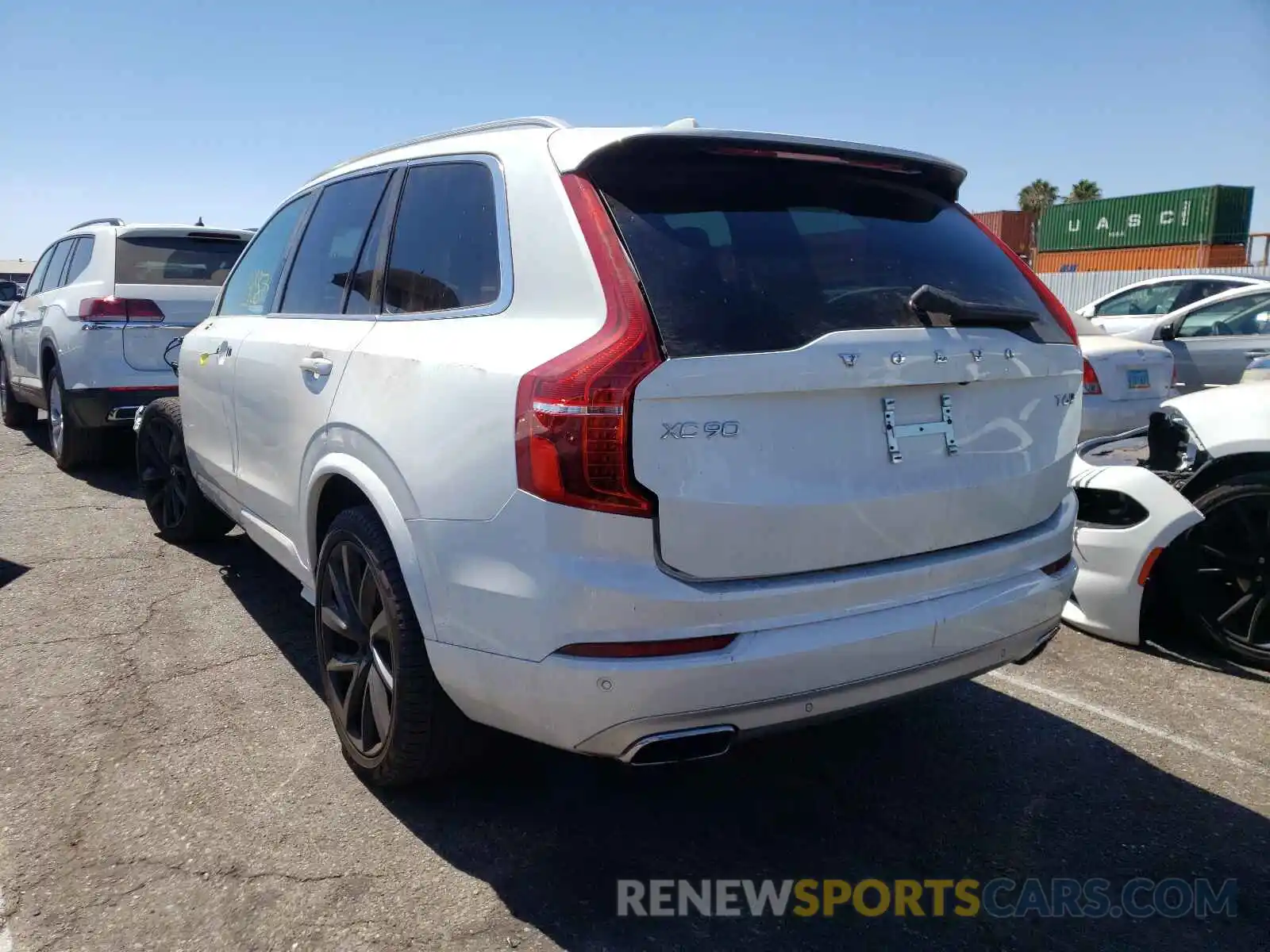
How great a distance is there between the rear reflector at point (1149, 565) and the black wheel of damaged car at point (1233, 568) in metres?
0.16

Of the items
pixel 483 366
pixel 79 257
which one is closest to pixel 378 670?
pixel 483 366

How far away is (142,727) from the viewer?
11.1ft

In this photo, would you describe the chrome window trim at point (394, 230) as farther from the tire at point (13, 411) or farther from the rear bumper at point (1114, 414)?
the tire at point (13, 411)

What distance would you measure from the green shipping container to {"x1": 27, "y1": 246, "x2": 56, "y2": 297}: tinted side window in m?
34.3

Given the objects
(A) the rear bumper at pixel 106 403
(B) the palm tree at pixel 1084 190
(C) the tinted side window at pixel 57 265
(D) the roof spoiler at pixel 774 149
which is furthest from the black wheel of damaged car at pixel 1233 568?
(B) the palm tree at pixel 1084 190

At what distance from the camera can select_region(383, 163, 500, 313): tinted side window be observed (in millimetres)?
2621

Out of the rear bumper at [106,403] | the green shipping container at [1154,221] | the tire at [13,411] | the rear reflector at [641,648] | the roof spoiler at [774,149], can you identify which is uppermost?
the green shipping container at [1154,221]

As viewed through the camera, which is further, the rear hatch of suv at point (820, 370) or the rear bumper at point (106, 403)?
the rear bumper at point (106, 403)

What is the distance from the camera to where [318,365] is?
314cm

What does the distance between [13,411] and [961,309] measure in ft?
33.9

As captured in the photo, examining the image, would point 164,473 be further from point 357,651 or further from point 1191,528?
point 1191,528

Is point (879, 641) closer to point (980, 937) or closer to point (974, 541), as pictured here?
point (974, 541)

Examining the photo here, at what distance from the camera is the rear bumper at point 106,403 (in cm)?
695

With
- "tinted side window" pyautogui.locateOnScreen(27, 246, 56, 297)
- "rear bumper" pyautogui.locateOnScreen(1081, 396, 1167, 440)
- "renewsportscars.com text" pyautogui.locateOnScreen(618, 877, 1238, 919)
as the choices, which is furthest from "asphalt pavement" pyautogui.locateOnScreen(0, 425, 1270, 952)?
"tinted side window" pyautogui.locateOnScreen(27, 246, 56, 297)
